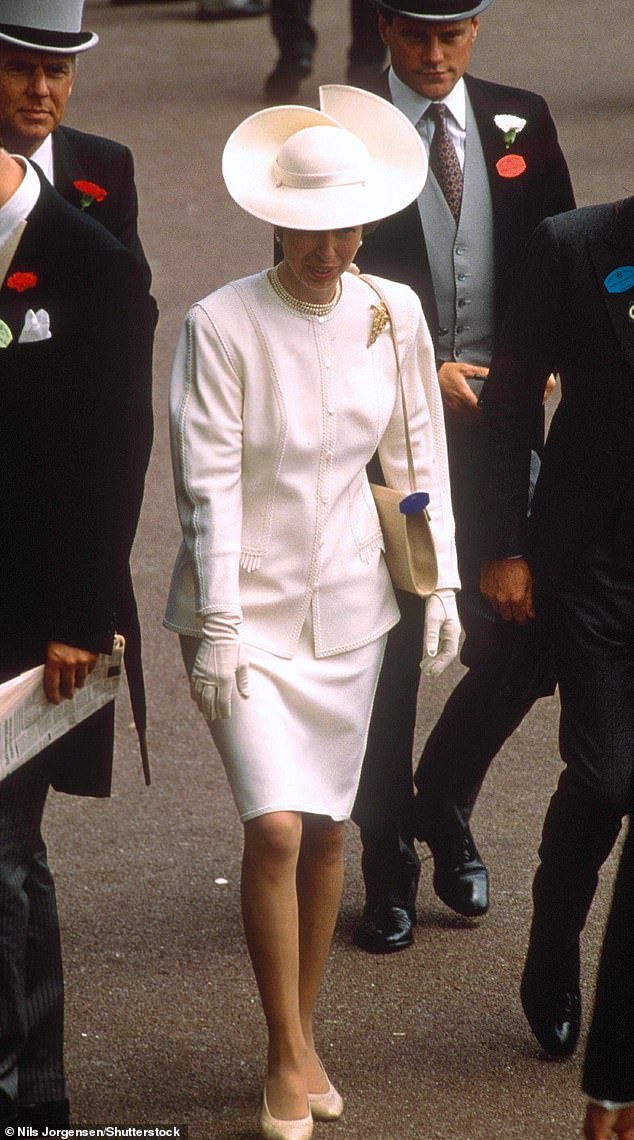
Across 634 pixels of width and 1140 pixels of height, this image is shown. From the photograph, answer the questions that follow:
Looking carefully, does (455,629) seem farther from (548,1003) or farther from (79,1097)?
(79,1097)

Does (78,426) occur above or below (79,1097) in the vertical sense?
above

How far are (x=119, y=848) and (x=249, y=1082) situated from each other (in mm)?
1155

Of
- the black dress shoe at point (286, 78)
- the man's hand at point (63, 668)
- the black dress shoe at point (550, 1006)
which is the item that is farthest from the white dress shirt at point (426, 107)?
the black dress shoe at point (286, 78)

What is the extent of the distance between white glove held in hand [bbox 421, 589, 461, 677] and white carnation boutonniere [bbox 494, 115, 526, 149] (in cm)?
114

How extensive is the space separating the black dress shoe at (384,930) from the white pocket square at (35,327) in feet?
5.88

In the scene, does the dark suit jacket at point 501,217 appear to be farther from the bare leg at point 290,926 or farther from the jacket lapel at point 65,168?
the bare leg at point 290,926

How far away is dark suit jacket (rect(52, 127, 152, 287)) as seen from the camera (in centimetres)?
439

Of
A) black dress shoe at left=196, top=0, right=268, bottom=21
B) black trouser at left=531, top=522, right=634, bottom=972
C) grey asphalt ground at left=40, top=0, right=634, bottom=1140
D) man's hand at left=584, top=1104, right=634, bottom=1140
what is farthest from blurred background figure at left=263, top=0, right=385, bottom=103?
man's hand at left=584, top=1104, right=634, bottom=1140

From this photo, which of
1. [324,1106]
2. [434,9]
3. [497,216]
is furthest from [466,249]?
[324,1106]

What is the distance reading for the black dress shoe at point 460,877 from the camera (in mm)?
4730

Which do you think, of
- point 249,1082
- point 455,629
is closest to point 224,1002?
point 249,1082

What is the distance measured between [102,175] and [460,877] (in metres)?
1.83

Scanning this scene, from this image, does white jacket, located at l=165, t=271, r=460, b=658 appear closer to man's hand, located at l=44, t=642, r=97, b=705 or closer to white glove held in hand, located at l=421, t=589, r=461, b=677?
white glove held in hand, located at l=421, t=589, r=461, b=677

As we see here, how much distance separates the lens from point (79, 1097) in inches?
158
